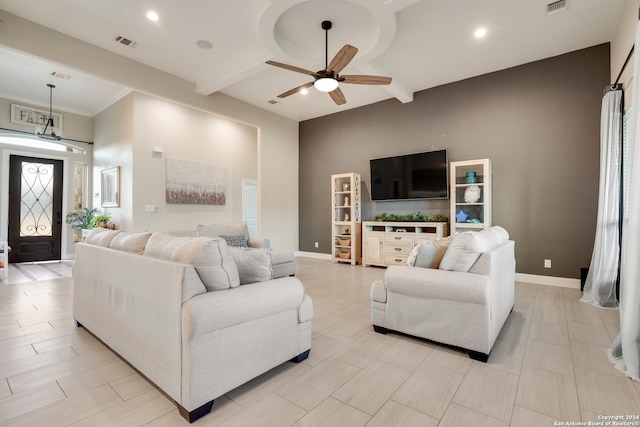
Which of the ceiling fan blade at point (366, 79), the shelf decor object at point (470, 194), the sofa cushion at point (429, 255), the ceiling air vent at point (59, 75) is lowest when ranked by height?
the sofa cushion at point (429, 255)

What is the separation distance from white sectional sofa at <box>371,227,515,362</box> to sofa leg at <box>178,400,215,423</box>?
155 cm

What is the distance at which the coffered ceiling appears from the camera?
332 cm

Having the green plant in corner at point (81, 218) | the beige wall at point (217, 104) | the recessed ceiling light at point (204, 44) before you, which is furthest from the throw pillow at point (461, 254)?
the green plant in corner at point (81, 218)

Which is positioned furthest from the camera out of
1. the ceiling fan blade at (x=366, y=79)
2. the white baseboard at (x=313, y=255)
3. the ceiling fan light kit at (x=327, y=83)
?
the white baseboard at (x=313, y=255)

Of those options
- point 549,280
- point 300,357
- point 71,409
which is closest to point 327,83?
point 300,357

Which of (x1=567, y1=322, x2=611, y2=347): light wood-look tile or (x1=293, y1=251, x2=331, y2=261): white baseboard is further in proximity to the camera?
(x1=293, y1=251, x2=331, y2=261): white baseboard

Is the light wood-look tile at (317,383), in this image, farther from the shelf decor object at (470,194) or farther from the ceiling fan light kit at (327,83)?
the shelf decor object at (470,194)

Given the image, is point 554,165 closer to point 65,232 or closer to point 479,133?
point 479,133

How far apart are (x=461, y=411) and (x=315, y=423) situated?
790 millimetres

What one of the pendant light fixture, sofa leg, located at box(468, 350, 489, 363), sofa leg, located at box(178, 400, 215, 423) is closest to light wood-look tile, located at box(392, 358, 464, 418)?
sofa leg, located at box(468, 350, 489, 363)

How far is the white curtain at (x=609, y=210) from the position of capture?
3.41 meters

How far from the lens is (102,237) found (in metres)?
2.72

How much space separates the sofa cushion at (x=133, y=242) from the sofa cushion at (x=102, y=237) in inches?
10.5

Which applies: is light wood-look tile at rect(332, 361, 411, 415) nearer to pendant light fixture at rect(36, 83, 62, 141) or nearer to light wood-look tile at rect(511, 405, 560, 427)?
light wood-look tile at rect(511, 405, 560, 427)
